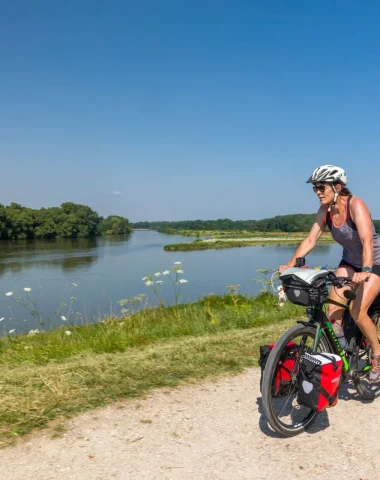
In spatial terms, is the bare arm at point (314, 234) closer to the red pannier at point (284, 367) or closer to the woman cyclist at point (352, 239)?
the woman cyclist at point (352, 239)

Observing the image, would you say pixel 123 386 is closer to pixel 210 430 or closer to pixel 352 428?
pixel 210 430

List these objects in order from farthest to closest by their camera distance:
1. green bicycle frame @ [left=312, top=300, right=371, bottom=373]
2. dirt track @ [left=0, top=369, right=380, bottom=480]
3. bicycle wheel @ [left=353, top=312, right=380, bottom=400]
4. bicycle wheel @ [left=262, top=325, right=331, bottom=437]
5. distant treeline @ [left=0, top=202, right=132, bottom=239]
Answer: distant treeline @ [left=0, top=202, right=132, bottom=239] → bicycle wheel @ [left=353, top=312, right=380, bottom=400] → green bicycle frame @ [left=312, top=300, right=371, bottom=373] → bicycle wheel @ [left=262, top=325, right=331, bottom=437] → dirt track @ [left=0, top=369, right=380, bottom=480]

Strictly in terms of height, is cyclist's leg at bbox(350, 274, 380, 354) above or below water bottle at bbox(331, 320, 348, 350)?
above

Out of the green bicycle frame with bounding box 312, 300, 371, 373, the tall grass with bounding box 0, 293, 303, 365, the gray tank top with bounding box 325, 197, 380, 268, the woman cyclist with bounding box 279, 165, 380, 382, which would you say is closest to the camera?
the green bicycle frame with bounding box 312, 300, 371, 373

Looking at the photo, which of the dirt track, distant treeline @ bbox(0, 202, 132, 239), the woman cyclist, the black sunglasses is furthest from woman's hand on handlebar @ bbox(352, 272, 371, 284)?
distant treeline @ bbox(0, 202, 132, 239)

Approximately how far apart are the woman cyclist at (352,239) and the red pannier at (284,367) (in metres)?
0.62

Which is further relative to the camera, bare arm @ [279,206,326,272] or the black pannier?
bare arm @ [279,206,326,272]

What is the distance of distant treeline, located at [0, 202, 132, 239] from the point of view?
74.8m

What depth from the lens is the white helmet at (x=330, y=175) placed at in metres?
3.28

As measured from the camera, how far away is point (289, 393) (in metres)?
3.03

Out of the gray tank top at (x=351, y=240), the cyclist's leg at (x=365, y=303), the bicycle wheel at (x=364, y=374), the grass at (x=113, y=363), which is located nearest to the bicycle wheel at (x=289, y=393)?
the cyclist's leg at (x=365, y=303)

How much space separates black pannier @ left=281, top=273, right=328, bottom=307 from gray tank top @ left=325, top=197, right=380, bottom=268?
0.56 metres

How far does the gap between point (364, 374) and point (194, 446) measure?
169cm

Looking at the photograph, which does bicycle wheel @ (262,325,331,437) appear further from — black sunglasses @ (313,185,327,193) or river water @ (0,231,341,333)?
river water @ (0,231,341,333)
